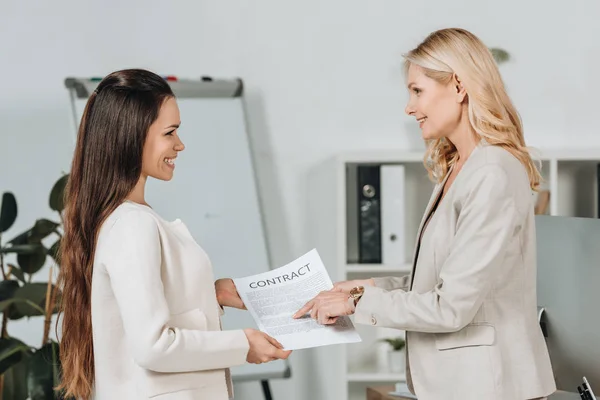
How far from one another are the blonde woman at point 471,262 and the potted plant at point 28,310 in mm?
1335

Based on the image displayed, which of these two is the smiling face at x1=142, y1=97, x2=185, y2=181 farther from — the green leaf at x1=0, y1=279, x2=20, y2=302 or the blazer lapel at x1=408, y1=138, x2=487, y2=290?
the green leaf at x1=0, y1=279, x2=20, y2=302

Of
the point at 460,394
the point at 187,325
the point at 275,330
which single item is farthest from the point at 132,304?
the point at 460,394

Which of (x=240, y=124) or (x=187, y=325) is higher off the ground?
(x=240, y=124)

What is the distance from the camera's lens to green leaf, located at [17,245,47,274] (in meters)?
3.01

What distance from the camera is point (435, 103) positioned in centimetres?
185

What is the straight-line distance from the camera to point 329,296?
1.91 m

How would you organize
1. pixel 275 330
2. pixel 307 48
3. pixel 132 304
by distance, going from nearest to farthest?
1. pixel 132 304
2. pixel 275 330
3. pixel 307 48

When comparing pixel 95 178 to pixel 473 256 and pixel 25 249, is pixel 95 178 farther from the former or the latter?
pixel 25 249

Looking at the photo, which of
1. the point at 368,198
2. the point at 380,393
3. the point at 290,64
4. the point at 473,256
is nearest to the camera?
the point at 473,256

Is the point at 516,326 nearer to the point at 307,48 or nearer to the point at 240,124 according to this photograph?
the point at 240,124

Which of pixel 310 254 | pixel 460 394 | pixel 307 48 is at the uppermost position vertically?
pixel 307 48

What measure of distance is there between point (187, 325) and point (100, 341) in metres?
0.17

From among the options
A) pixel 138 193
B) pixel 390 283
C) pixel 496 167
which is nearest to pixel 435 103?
pixel 496 167

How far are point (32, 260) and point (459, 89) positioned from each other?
1809 millimetres
